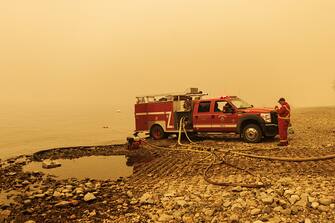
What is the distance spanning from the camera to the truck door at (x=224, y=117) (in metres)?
14.8

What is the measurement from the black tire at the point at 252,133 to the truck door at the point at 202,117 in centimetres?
190

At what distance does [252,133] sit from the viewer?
560 inches

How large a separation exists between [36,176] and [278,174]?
7859mm

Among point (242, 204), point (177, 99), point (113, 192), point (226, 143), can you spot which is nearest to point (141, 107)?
point (177, 99)

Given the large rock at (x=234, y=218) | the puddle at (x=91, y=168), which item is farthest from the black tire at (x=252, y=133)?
the large rock at (x=234, y=218)

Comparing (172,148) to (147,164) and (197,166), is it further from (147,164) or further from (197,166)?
(197,166)

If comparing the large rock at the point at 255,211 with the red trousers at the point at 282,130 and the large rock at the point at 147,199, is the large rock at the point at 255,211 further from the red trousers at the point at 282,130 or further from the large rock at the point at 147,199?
the red trousers at the point at 282,130

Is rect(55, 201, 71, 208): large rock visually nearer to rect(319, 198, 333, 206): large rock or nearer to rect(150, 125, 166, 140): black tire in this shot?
rect(319, 198, 333, 206): large rock

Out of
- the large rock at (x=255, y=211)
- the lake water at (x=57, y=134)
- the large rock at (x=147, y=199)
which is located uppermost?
the large rock at (x=255, y=211)

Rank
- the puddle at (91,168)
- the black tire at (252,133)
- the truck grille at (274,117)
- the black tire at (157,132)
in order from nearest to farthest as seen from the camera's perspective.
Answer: the puddle at (91,168), the truck grille at (274,117), the black tire at (252,133), the black tire at (157,132)

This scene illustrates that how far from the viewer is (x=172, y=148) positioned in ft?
47.0

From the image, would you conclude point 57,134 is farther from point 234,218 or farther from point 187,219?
point 234,218

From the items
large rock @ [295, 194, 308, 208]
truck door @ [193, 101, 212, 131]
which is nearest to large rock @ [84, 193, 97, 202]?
large rock @ [295, 194, 308, 208]

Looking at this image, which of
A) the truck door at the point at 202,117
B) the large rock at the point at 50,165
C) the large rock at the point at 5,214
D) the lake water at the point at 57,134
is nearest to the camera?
the large rock at the point at 5,214
